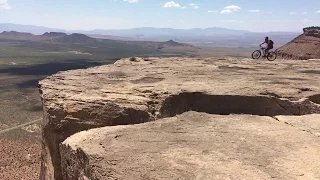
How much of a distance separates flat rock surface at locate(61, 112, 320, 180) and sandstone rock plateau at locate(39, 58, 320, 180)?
0.8 inches

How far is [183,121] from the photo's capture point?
10.2 m

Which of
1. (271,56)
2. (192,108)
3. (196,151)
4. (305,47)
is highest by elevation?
(271,56)

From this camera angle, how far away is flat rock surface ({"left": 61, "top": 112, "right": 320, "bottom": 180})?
718cm

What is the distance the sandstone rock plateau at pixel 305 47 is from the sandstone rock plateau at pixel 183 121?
35528mm

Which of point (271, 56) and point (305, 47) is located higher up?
point (271, 56)

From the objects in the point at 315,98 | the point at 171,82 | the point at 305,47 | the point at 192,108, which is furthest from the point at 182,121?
the point at 305,47

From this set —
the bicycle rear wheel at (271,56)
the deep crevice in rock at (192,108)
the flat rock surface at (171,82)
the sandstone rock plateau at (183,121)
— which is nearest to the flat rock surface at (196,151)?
the sandstone rock plateau at (183,121)

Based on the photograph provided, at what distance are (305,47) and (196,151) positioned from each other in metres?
55.3

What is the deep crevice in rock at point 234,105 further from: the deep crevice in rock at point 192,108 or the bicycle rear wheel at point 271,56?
the bicycle rear wheel at point 271,56

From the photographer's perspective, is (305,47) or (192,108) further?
(305,47)

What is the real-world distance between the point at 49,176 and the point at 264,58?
1821 cm

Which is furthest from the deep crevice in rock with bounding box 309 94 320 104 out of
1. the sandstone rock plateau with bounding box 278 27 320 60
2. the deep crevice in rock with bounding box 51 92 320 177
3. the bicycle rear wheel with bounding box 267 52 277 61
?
the sandstone rock plateau with bounding box 278 27 320 60

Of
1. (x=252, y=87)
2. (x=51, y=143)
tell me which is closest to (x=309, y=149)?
(x=252, y=87)

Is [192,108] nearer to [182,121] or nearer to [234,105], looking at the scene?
[234,105]
